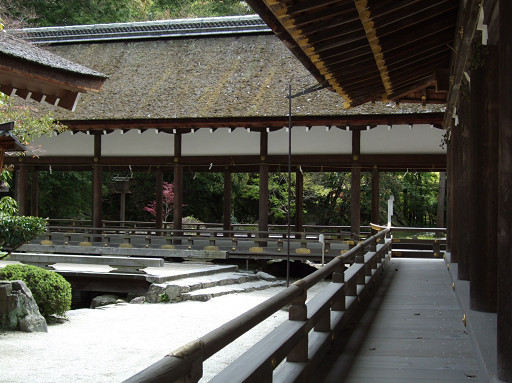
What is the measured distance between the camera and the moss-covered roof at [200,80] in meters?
17.0

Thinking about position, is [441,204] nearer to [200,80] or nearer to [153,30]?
[200,80]

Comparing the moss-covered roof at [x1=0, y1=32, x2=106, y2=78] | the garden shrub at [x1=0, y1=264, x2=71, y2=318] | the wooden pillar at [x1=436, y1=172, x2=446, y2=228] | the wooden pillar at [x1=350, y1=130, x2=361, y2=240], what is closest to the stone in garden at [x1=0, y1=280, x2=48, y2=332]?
the garden shrub at [x1=0, y1=264, x2=71, y2=318]

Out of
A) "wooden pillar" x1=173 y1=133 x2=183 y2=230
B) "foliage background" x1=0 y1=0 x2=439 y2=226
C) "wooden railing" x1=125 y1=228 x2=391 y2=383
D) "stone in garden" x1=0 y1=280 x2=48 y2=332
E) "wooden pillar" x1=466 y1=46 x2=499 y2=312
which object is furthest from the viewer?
"foliage background" x1=0 y1=0 x2=439 y2=226

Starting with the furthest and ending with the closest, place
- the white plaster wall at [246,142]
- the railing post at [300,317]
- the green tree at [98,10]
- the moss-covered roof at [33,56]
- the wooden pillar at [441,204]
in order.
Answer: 1. the green tree at [98,10]
2. the wooden pillar at [441,204]
3. the white plaster wall at [246,142]
4. the moss-covered roof at [33,56]
5. the railing post at [300,317]

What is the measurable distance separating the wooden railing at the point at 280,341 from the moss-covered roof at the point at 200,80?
35.0 ft

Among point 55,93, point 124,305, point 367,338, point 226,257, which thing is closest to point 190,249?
point 226,257

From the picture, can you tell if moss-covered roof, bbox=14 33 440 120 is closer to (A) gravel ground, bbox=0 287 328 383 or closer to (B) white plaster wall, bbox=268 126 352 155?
(B) white plaster wall, bbox=268 126 352 155

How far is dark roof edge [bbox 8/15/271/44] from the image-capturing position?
2188 cm

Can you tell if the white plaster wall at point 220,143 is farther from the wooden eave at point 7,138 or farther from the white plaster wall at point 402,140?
the wooden eave at point 7,138

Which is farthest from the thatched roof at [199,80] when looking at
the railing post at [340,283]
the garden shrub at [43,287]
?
the railing post at [340,283]

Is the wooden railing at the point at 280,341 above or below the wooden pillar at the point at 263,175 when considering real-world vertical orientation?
below

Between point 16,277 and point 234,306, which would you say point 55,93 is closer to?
point 16,277

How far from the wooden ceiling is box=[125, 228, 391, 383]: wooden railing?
2.17 meters

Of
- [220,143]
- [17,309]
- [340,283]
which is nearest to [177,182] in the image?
[220,143]
